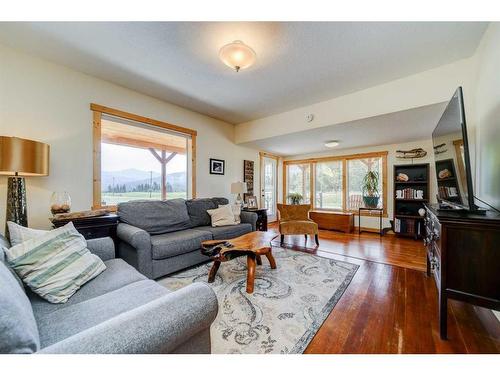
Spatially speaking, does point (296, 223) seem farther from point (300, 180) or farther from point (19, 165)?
point (19, 165)

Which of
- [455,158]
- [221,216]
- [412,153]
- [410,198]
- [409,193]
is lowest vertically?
[221,216]

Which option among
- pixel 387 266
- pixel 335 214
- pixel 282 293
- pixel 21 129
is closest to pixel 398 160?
pixel 335 214

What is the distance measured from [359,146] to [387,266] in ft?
10.4

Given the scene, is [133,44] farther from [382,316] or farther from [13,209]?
[382,316]

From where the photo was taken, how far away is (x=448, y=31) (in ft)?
6.21

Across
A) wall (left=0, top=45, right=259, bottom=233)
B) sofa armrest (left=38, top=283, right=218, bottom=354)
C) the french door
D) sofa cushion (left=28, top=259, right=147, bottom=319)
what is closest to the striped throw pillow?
sofa cushion (left=28, top=259, right=147, bottom=319)

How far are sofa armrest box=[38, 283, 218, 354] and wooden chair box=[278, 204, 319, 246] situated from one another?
295 cm

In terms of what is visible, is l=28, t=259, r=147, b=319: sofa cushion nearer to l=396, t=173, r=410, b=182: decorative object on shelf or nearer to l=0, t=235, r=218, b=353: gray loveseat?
l=0, t=235, r=218, b=353: gray loveseat

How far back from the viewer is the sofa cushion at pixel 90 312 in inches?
36.1

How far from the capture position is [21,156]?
71.9 inches

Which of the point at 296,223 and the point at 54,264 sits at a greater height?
the point at 54,264

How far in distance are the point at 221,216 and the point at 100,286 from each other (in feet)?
6.87

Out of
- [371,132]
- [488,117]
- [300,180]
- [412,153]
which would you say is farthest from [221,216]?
[412,153]

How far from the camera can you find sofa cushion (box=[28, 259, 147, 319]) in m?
1.13
